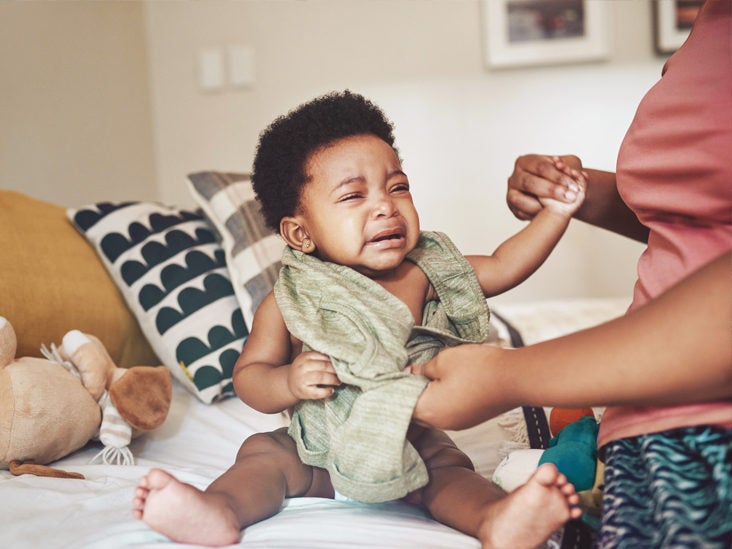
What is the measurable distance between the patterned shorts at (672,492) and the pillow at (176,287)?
2.66 ft

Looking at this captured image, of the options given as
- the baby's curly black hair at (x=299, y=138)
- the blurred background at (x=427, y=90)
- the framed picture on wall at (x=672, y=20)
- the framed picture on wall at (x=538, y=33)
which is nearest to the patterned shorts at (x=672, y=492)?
the baby's curly black hair at (x=299, y=138)

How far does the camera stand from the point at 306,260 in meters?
0.98

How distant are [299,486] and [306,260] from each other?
1.03 feet

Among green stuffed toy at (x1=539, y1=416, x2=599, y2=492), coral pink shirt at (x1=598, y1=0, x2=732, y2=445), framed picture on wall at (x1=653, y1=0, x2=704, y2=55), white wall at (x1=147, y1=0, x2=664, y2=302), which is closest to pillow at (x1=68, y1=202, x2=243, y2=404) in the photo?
green stuffed toy at (x1=539, y1=416, x2=599, y2=492)

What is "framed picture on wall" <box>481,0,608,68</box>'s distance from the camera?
2.51m

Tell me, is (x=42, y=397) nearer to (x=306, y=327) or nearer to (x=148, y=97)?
(x=306, y=327)

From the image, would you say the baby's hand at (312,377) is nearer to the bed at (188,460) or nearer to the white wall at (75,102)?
the bed at (188,460)

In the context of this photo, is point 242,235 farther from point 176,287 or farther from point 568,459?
point 568,459

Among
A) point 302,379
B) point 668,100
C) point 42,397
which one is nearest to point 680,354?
point 668,100

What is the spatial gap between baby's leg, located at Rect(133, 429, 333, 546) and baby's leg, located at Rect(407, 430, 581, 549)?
156 mm

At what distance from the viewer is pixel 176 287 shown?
1.34 meters

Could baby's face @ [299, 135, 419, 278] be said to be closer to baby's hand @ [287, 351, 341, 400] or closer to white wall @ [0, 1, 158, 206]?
baby's hand @ [287, 351, 341, 400]

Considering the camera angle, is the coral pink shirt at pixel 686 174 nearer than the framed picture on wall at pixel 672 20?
Yes

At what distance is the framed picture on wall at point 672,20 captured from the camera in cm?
246
